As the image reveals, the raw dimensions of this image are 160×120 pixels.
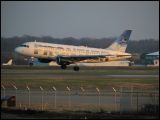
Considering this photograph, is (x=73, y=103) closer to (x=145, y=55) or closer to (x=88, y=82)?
(x=88, y=82)

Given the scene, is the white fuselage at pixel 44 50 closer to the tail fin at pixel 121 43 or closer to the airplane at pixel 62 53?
the airplane at pixel 62 53

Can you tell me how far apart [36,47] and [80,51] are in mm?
8034

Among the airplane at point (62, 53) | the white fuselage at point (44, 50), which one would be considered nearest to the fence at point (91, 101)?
the white fuselage at point (44, 50)

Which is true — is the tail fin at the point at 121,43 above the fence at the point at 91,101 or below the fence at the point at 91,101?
above

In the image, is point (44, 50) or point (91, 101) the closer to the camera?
point (91, 101)

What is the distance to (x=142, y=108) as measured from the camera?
102ft

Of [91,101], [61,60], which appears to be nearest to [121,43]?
[61,60]

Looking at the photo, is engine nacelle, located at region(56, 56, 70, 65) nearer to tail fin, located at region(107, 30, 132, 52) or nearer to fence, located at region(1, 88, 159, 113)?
tail fin, located at region(107, 30, 132, 52)

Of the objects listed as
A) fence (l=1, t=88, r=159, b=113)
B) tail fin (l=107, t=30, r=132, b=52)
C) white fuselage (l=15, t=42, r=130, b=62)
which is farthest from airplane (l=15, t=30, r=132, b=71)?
fence (l=1, t=88, r=159, b=113)

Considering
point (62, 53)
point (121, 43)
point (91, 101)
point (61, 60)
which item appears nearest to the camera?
point (91, 101)

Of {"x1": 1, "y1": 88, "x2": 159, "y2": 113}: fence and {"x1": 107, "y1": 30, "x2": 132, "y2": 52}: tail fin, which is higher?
{"x1": 107, "y1": 30, "x2": 132, "y2": 52}: tail fin

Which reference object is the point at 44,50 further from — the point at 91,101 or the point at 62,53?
the point at 91,101

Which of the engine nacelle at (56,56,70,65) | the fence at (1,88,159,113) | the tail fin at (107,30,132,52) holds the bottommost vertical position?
the fence at (1,88,159,113)

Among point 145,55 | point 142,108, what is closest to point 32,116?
point 142,108
